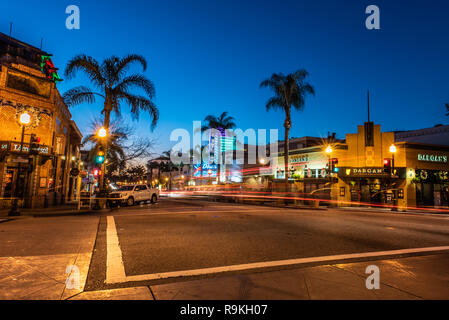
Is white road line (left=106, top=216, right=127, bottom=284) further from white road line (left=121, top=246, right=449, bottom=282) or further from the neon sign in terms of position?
the neon sign

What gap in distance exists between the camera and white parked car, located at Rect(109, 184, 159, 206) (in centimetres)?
2166

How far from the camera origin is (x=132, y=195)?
911 inches

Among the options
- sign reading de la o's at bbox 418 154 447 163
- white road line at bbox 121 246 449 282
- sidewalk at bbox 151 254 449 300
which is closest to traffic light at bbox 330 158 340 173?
sign reading de la o's at bbox 418 154 447 163

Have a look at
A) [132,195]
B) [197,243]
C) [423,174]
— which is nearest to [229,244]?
[197,243]

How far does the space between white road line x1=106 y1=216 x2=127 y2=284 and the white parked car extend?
1363 cm

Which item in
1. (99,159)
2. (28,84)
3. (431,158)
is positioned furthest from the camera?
(431,158)

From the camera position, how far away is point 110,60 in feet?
67.2

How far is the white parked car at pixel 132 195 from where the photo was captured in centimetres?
2166

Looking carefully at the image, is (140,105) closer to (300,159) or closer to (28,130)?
(28,130)

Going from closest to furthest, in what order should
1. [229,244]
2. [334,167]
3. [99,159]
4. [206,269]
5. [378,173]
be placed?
1. [206,269]
2. [229,244]
3. [99,159]
4. [334,167]
5. [378,173]

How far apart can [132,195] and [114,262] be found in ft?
59.4

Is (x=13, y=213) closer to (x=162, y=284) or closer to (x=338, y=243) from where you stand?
(x=162, y=284)

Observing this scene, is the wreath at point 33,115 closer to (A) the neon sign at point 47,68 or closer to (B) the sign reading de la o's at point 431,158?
(A) the neon sign at point 47,68
